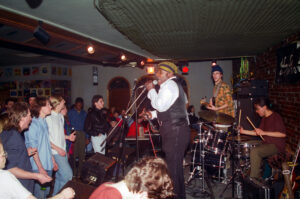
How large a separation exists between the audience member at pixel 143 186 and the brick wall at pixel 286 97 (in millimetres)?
3242

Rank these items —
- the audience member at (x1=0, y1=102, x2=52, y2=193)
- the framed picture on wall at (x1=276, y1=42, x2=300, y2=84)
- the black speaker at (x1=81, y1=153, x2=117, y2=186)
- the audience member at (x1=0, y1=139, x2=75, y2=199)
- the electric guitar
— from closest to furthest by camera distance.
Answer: the audience member at (x1=0, y1=139, x2=75, y2=199) < the audience member at (x1=0, y1=102, x2=52, y2=193) < the electric guitar < the black speaker at (x1=81, y1=153, x2=117, y2=186) < the framed picture on wall at (x1=276, y1=42, x2=300, y2=84)

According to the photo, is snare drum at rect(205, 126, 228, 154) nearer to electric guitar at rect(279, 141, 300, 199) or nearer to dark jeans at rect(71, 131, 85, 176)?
electric guitar at rect(279, 141, 300, 199)

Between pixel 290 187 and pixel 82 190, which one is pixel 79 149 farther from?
pixel 290 187

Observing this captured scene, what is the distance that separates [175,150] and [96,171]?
46.6 inches

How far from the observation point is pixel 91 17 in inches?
135

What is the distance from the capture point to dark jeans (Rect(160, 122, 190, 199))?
2.71 meters

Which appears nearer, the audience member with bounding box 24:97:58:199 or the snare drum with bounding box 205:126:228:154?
the audience member with bounding box 24:97:58:199

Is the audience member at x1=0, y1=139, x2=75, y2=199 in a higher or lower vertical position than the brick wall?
lower

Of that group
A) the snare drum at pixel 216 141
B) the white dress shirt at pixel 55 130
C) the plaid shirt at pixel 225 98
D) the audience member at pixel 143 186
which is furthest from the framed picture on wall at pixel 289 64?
the white dress shirt at pixel 55 130

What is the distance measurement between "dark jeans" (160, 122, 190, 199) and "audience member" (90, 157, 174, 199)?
141cm

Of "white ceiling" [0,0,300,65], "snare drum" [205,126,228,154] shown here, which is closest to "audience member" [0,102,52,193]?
"white ceiling" [0,0,300,65]

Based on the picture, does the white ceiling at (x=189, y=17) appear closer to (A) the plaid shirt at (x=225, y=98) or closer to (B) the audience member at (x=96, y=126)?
(A) the plaid shirt at (x=225, y=98)

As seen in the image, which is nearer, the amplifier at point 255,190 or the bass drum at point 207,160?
the amplifier at point 255,190

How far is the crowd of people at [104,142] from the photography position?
1.29 metres
